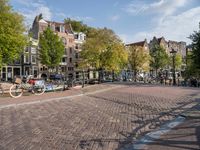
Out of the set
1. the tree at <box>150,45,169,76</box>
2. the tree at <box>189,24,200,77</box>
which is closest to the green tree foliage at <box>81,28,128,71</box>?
the tree at <box>189,24,200,77</box>

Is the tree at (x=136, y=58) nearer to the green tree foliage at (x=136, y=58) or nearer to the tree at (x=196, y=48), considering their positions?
the green tree foliage at (x=136, y=58)

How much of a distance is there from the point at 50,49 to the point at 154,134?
41.3m

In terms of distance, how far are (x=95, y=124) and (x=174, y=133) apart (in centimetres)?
234

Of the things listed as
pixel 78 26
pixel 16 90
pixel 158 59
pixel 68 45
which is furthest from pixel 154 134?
pixel 78 26

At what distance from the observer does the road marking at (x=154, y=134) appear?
21.8 ft

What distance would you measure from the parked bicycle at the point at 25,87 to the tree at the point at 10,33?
11.3 metres

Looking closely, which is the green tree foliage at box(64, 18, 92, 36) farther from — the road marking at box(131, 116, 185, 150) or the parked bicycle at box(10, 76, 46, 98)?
the road marking at box(131, 116, 185, 150)

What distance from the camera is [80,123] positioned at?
8.81 metres

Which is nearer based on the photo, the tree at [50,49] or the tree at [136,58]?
the tree at [50,49]

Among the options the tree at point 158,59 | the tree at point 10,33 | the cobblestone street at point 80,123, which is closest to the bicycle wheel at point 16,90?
the cobblestone street at point 80,123

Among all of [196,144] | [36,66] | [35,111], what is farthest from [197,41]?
[36,66]

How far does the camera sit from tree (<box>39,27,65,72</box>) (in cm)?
4700

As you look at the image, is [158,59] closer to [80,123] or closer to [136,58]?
[136,58]

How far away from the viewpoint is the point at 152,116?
10.4 m
